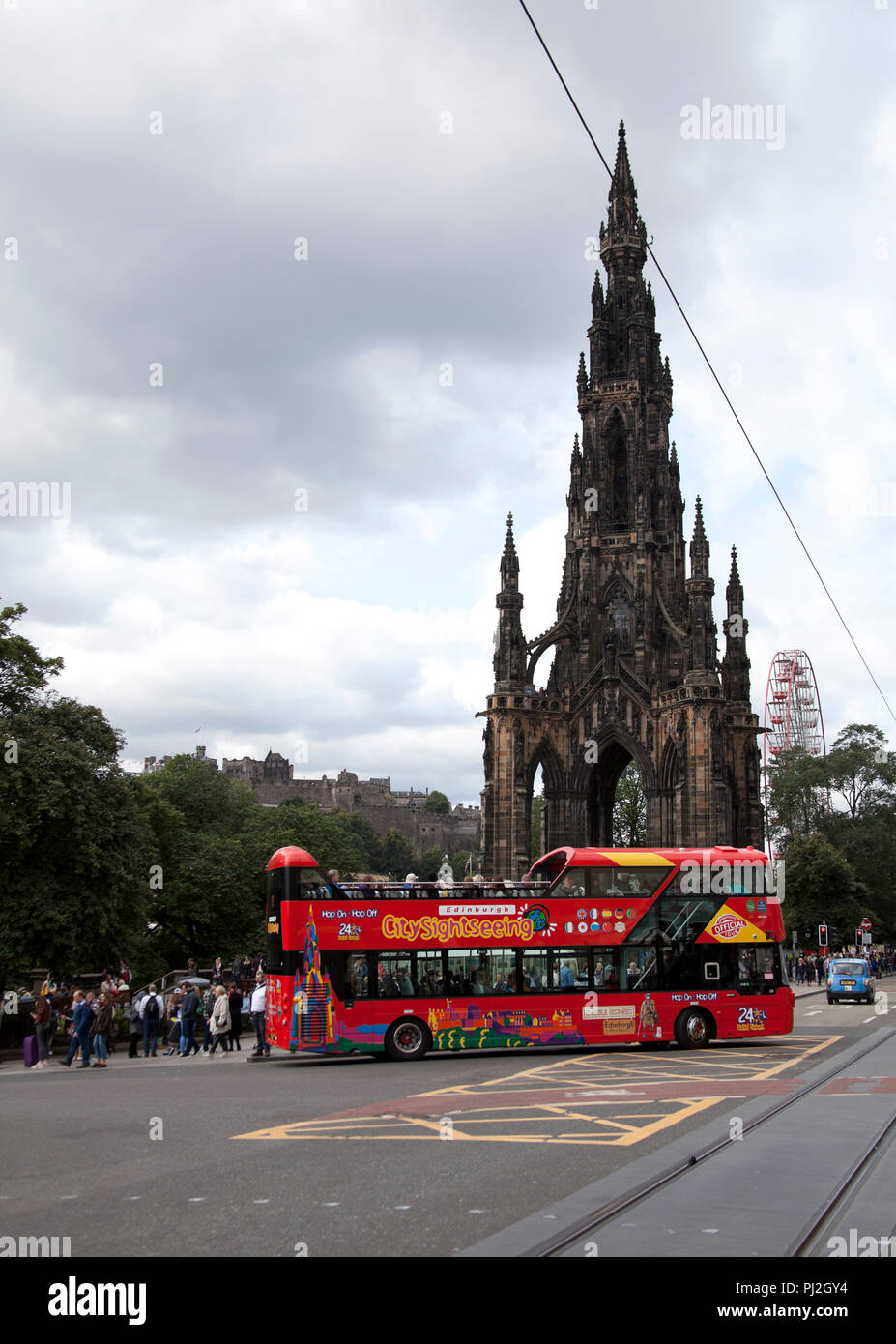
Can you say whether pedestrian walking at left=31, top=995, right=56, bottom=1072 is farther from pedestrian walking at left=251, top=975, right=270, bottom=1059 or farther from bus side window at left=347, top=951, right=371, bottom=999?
bus side window at left=347, top=951, right=371, bottom=999

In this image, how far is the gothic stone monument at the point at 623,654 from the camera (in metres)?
58.8

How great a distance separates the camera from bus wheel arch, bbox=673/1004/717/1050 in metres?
24.0

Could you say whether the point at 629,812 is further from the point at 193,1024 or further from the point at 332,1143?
the point at 332,1143

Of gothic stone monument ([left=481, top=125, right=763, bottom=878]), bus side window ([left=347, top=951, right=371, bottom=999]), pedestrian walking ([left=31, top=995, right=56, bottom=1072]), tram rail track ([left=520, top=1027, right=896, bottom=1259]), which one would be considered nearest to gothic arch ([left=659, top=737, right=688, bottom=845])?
gothic stone monument ([left=481, top=125, right=763, bottom=878])

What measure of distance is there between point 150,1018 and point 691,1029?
1089 cm

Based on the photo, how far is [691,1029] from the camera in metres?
24.1

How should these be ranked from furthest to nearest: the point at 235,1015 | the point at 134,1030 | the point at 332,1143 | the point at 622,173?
the point at 622,173 < the point at 235,1015 < the point at 134,1030 < the point at 332,1143

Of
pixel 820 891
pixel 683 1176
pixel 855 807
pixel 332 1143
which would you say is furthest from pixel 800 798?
pixel 683 1176

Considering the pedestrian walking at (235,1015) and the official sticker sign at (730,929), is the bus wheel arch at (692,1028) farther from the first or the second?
the pedestrian walking at (235,1015)

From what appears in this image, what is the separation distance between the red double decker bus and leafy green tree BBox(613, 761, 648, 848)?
6291 centimetres

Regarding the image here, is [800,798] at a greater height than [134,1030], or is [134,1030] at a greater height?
[800,798]

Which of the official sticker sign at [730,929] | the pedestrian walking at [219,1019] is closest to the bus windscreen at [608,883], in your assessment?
the official sticker sign at [730,929]

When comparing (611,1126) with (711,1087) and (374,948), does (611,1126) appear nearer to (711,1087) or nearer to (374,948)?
(711,1087)

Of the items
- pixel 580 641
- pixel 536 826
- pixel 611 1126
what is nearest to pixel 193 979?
pixel 611 1126
